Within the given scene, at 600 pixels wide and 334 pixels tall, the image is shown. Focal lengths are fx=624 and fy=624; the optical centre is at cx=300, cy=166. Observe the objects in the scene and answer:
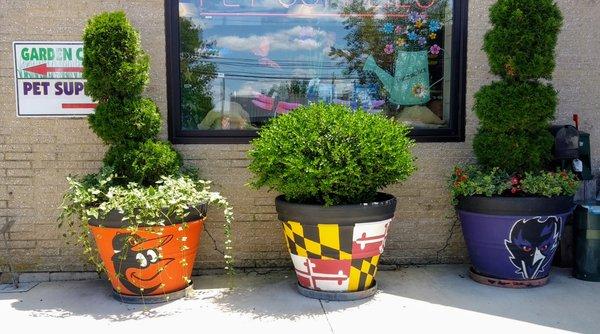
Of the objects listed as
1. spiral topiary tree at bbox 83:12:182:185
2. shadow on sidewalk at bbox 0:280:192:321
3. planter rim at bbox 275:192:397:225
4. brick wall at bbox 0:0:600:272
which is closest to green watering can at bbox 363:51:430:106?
brick wall at bbox 0:0:600:272

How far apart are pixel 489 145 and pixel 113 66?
9.54 ft

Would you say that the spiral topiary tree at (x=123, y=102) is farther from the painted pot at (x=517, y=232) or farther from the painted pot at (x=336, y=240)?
the painted pot at (x=517, y=232)

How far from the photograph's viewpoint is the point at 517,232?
15.2 ft

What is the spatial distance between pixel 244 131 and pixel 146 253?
142 centimetres

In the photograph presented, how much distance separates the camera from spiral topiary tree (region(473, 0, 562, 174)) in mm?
4680

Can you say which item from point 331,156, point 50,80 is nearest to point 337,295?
point 331,156

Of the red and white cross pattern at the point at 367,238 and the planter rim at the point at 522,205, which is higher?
the planter rim at the point at 522,205

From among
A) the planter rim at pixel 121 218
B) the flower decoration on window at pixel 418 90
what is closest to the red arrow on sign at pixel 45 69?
the planter rim at pixel 121 218

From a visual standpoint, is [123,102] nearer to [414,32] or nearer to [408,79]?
[408,79]

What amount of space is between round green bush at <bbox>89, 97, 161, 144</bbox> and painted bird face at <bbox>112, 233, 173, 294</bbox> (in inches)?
30.5

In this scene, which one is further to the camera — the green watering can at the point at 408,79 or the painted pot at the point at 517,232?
the green watering can at the point at 408,79

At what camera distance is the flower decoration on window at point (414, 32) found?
17.9 ft

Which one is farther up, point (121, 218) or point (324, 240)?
point (121, 218)

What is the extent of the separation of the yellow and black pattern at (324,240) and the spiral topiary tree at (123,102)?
1.12 meters
